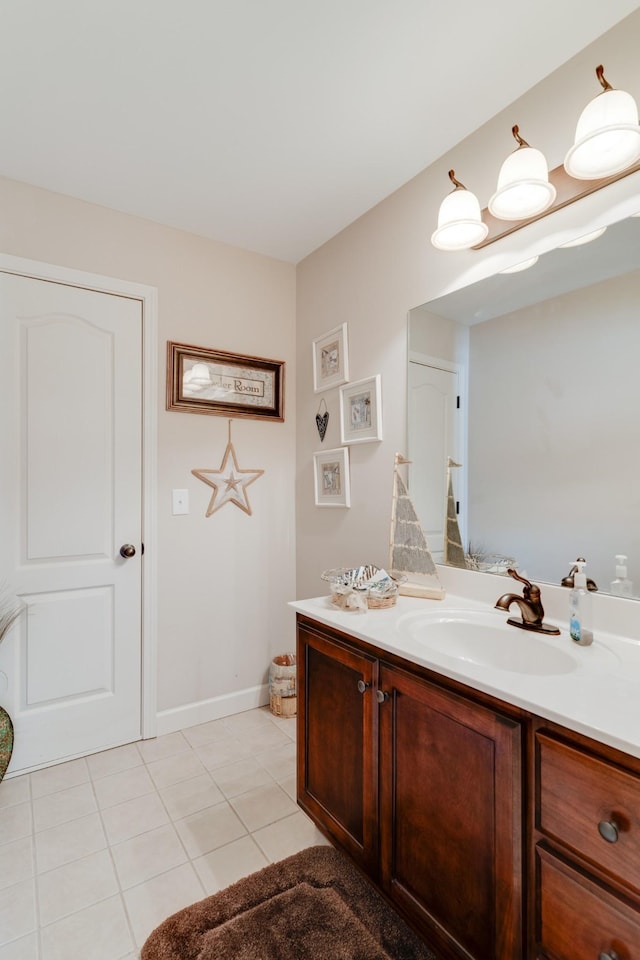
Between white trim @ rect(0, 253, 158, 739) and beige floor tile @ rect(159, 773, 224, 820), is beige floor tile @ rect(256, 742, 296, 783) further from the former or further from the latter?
white trim @ rect(0, 253, 158, 739)

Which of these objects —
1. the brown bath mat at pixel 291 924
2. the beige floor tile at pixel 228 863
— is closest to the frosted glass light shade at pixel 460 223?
the brown bath mat at pixel 291 924

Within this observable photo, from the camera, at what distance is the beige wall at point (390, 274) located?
1.41 m

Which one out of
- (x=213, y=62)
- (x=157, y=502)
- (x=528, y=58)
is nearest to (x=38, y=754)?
(x=157, y=502)

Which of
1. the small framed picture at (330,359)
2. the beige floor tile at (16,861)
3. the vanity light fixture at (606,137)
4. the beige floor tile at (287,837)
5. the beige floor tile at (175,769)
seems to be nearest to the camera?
the vanity light fixture at (606,137)

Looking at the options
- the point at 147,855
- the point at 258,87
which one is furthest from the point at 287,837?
the point at 258,87

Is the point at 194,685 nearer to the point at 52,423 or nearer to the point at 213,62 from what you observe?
→ the point at 52,423

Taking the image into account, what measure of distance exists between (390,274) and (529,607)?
150cm

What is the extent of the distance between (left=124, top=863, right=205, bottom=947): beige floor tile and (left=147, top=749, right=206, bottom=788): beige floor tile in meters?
0.49

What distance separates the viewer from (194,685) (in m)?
2.43

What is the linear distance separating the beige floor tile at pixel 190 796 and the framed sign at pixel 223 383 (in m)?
1.70

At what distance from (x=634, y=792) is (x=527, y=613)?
2.05 ft

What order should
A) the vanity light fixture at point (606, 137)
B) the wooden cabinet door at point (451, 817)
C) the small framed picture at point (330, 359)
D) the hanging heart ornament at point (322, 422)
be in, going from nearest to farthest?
the wooden cabinet door at point (451, 817) < the vanity light fixture at point (606, 137) < the small framed picture at point (330, 359) < the hanging heart ornament at point (322, 422)

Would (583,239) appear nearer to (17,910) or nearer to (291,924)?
(291,924)

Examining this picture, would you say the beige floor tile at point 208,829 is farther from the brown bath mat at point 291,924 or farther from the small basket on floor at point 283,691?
the small basket on floor at point 283,691
